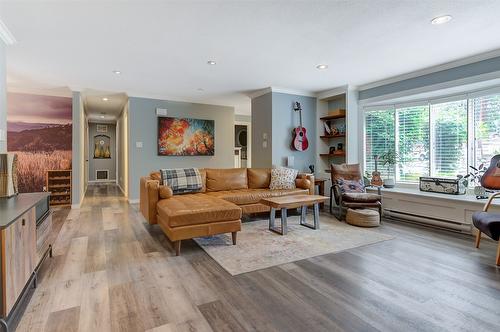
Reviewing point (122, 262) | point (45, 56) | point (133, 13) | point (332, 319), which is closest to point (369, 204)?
point (332, 319)

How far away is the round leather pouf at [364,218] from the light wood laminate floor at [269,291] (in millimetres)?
734

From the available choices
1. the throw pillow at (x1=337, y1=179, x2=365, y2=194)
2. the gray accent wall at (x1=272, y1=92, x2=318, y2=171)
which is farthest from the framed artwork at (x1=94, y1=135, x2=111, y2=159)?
the throw pillow at (x1=337, y1=179, x2=365, y2=194)

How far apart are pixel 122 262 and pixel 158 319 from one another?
3.73 ft

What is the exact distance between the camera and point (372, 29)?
2799 millimetres

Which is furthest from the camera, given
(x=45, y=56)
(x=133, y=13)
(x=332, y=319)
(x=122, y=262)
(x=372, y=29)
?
(x=45, y=56)

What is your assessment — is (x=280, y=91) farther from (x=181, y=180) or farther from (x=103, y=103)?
(x=103, y=103)

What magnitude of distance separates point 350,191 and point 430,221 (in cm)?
121

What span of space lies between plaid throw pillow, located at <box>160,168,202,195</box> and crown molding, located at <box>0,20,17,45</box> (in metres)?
2.26

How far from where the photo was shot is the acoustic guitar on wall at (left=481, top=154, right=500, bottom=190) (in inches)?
126

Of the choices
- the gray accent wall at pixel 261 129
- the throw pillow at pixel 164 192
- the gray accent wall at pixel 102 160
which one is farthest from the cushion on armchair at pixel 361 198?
the gray accent wall at pixel 102 160

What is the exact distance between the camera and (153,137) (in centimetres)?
602

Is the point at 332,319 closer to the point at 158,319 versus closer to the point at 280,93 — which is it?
the point at 158,319

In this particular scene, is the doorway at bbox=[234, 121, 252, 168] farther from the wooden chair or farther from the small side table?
the wooden chair

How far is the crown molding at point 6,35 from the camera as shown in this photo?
8.79 feet
